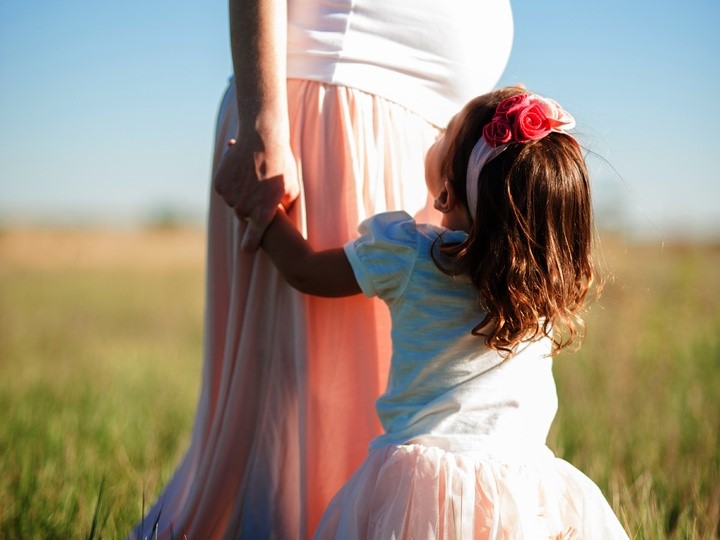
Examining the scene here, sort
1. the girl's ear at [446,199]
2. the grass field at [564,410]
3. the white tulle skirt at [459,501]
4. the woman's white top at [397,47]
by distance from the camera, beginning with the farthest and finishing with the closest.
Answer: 1. the grass field at [564,410]
2. the woman's white top at [397,47]
3. the girl's ear at [446,199]
4. the white tulle skirt at [459,501]

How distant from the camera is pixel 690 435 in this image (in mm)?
3781

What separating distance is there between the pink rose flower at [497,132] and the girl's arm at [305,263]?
391mm

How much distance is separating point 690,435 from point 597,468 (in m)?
1.01

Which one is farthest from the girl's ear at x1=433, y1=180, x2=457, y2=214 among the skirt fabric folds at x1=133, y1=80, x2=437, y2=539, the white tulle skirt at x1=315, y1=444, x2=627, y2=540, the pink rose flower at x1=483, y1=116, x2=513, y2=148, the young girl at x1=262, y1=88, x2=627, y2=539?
the white tulle skirt at x1=315, y1=444, x2=627, y2=540

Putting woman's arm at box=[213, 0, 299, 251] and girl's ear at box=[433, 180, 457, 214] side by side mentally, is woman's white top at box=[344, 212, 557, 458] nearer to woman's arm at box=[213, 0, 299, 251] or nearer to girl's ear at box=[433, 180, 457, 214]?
girl's ear at box=[433, 180, 457, 214]

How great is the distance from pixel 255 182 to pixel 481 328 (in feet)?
1.95

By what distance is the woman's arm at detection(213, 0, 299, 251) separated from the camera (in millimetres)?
1816

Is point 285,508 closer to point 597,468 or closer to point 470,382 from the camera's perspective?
point 470,382

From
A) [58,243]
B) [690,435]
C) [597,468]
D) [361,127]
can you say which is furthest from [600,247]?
[58,243]

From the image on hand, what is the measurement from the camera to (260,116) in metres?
1.82

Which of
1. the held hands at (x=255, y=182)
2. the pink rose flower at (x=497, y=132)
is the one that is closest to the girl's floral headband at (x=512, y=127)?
the pink rose flower at (x=497, y=132)

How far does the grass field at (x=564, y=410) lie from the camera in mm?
2562

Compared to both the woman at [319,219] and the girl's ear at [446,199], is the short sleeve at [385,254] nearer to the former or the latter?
the girl's ear at [446,199]

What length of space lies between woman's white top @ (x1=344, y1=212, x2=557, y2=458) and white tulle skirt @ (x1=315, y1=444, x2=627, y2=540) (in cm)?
4
